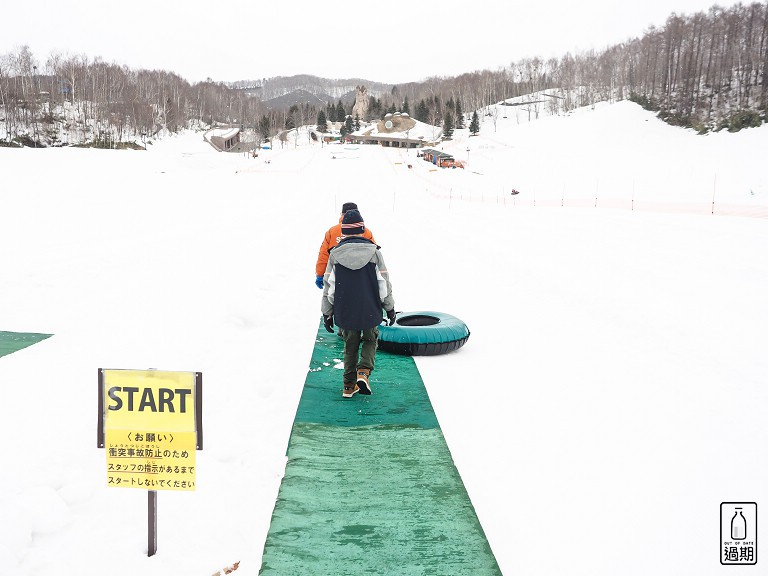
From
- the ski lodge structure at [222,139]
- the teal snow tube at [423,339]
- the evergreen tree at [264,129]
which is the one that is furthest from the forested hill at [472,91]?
the teal snow tube at [423,339]

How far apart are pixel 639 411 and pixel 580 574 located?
2506 millimetres

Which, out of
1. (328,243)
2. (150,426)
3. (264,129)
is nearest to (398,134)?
(264,129)

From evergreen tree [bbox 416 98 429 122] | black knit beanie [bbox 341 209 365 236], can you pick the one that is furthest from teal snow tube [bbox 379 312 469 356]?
evergreen tree [bbox 416 98 429 122]

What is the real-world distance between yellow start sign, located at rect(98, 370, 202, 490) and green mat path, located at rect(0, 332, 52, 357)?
16.3 ft

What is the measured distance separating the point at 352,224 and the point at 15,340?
5316 mm

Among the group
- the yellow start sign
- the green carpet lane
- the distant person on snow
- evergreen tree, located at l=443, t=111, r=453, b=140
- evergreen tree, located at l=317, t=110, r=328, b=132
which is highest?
evergreen tree, located at l=317, t=110, r=328, b=132

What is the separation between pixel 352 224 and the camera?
195 inches

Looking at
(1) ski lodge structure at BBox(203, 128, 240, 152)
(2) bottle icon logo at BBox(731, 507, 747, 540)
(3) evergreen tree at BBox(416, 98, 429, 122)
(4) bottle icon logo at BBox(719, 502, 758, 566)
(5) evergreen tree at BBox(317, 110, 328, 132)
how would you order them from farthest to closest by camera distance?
(3) evergreen tree at BBox(416, 98, 429, 122) < (5) evergreen tree at BBox(317, 110, 328, 132) < (1) ski lodge structure at BBox(203, 128, 240, 152) < (2) bottle icon logo at BBox(731, 507, 747, 540) < (4) bottle icon logo at BBox(719, 502, 758, 566)

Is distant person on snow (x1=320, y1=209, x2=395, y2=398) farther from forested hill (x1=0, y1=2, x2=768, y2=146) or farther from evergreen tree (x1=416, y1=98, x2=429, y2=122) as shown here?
evergreen tree (x1=416, y1=98, x2=429, y2=122)

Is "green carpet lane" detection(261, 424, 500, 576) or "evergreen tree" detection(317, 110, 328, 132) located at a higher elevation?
"evergreen tree" detection(317, 110, 328, 132)

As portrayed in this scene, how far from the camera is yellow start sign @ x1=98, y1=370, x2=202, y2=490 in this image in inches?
110

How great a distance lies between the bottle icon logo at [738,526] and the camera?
3.31 metres

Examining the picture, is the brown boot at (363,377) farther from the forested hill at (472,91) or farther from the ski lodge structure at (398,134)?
the ski lodge structure at (398,134)

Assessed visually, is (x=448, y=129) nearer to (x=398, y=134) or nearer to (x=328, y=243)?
(x=398, y=134)
